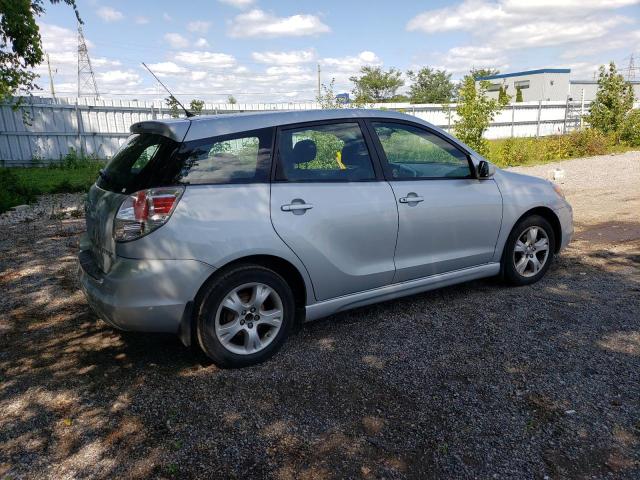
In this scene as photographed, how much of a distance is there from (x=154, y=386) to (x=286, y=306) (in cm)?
103

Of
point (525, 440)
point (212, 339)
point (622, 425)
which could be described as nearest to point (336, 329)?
point (212, 339)

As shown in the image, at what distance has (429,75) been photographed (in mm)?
66375

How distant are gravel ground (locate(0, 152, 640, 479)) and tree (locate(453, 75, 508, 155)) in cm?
917

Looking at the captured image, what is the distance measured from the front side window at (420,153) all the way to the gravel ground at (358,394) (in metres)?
1.22

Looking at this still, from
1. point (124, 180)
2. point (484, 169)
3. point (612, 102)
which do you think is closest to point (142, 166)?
point (124, 180)

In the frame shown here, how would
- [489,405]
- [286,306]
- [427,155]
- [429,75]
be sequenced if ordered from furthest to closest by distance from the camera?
[429,75], [427,155], [286,306], [489,405]

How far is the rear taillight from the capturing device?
10.7 feet

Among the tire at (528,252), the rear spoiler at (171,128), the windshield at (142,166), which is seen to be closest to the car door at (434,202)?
the tire at (528,252)

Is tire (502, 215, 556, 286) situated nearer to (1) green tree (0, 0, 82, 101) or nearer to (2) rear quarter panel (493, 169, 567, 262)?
(2) rear quarter panel (493, 169, 567, 262)

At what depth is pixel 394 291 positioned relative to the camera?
4.29 meters

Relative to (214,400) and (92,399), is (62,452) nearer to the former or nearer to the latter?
(92,399)

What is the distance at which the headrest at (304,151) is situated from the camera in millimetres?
3818

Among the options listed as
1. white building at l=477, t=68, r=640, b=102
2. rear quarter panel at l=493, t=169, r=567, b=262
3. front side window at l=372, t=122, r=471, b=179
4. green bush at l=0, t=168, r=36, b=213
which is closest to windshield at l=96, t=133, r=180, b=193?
front side window at l=372, t=122, r=471, b=179

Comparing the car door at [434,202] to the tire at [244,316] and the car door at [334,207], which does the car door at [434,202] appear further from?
the tire at [244,316]
